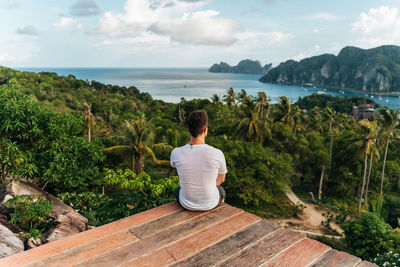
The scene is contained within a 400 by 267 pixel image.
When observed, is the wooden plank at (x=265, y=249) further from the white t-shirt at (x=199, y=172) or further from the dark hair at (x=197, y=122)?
the dark hair at (x=197, y=122)

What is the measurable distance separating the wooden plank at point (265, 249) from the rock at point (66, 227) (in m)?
4.10

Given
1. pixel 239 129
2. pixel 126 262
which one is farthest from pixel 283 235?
pixel 239 129

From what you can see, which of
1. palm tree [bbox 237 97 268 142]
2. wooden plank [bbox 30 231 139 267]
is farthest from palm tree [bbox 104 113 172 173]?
wooden plank [bbox 30 231 139 267]

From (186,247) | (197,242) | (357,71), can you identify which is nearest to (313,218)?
(197,242)

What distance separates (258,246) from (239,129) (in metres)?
21.0

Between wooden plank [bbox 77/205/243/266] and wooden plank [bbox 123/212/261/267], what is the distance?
0.06 metres

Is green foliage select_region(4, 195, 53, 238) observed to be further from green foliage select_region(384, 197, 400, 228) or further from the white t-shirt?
green foliage select_region(384, 197, 400, 228)

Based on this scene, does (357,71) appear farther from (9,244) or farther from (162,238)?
(9,244)

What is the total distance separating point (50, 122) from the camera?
8867mm

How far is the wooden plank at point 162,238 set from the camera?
2.14 m

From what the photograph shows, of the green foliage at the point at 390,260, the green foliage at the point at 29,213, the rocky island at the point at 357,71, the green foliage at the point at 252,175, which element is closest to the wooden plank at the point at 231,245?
the green foliage at the point at 29,213

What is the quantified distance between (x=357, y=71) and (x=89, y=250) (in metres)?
191

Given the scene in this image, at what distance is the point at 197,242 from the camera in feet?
7.93

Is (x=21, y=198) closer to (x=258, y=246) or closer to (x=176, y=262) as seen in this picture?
(x=176, y=262)
